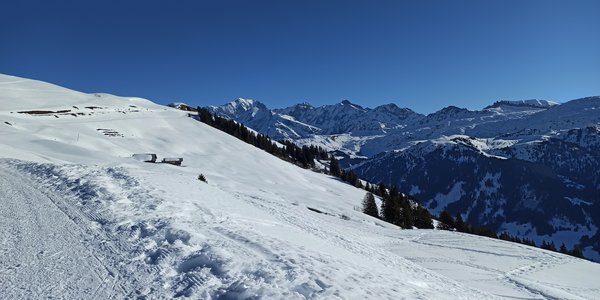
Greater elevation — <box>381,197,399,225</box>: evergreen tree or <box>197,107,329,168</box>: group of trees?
<box>197,107,329,168</box>: group of trees

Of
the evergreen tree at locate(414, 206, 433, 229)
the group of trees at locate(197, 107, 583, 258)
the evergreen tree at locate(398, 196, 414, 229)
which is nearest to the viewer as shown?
the evergreen tree at locate(398, 196, 414, 229)

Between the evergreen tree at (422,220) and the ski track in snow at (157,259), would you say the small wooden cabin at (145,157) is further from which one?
the evergreen tree at (422,220)

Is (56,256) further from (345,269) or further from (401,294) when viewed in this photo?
(401,294)

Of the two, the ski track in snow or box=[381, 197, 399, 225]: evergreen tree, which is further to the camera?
box=[381, 197, 399, 225]: evergreen tree

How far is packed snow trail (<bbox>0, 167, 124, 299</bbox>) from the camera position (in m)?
9.99

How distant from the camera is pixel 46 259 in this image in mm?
12031

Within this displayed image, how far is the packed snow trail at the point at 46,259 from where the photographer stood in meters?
9.99

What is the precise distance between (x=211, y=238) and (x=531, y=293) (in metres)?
14.2

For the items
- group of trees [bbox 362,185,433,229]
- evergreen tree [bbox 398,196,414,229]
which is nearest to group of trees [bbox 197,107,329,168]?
group of trees [bbox 362,185,433,229]

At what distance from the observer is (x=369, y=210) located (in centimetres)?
6281

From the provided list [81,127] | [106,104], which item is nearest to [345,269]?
[81,127]

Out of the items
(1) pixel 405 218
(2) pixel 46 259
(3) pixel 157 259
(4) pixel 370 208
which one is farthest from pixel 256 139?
(2) pixel 46 259

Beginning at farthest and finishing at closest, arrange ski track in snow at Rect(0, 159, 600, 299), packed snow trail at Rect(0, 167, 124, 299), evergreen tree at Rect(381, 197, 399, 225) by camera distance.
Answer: evergreen tree at Rect(381, 197, 399, 225) → ski track in snow at Rect(0, 159, 600, 299) → packed snow trail at Rect(0, 167, 124, 299)

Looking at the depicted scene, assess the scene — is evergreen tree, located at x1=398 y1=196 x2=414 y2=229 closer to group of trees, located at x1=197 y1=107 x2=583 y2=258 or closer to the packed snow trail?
group of trees, located at x1=197 y1=107 x2=583 y2=258
